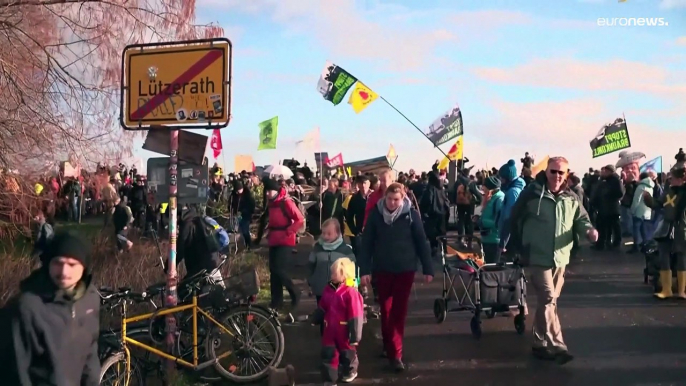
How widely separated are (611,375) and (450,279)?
7.60 feet

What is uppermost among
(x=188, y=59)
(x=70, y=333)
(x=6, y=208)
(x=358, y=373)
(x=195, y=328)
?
(x=188, y=59)

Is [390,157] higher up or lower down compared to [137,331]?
higher up

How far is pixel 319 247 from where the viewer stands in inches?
291

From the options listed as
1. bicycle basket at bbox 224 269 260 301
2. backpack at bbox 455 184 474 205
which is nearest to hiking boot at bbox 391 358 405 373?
bicycle basket at bbox 224 269 260 301

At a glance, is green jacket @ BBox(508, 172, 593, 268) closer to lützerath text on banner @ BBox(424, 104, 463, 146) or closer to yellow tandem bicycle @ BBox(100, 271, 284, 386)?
yellow tandem bicycle @ BBox(100, 271, 284, 386)

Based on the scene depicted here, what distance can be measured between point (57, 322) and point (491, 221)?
6.80m

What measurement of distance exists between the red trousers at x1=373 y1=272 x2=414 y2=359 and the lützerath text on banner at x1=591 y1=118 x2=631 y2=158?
50.8 ft

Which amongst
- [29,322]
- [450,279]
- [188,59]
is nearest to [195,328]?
[188,59]

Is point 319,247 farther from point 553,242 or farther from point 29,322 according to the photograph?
point 29,322

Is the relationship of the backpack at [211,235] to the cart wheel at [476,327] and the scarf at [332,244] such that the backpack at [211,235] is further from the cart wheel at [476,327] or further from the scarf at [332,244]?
the cart wheel at [476,327]

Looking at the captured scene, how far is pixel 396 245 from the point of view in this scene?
6516mm

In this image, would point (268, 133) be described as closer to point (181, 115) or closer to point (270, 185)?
point (270, 185)

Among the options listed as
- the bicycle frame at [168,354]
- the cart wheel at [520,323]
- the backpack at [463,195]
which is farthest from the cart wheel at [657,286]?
the backpack at [463,195]

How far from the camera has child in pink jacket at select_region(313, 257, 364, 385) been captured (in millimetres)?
5961
